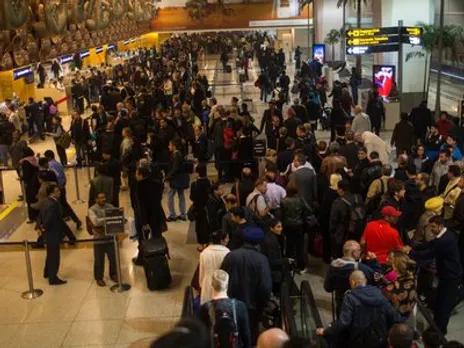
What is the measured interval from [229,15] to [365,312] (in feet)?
123

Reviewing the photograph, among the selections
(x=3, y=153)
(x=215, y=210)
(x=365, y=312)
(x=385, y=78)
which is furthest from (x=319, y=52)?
(x=365, y=312)

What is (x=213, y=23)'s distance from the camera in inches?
1601

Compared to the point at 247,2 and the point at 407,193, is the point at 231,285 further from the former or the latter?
the point at 247,2

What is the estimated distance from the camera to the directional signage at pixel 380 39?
62.1ft

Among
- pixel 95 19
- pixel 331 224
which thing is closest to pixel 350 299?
pixel 331 224

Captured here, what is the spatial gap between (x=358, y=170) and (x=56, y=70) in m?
21.1

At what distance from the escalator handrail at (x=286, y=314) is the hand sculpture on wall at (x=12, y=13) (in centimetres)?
702

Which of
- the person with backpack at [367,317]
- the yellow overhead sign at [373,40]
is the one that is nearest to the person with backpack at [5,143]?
the yellow overhead sign at [373,40]

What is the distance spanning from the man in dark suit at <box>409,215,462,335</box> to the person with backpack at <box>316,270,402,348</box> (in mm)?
1429

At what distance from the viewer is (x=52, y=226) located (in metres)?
8.38

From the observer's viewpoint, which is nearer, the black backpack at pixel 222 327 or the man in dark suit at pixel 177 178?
the black backpack at pixel 222 327

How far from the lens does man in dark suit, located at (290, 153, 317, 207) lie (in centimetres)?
898

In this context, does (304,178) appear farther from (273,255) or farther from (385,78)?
(385,78)

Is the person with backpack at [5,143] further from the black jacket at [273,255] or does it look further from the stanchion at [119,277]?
the black jacket at [273,255]
